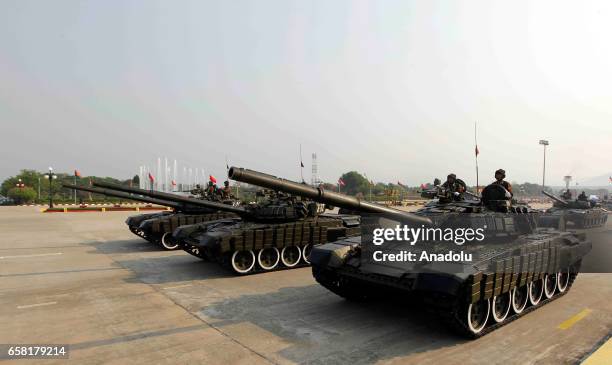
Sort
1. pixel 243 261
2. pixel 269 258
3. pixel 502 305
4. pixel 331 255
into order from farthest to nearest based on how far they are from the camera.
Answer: pixel 269 258 → pixel 243 261 → pixel 331 255 → pixel 502 305

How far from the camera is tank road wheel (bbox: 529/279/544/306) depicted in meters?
7.77

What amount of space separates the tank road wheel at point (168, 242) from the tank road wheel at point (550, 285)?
12.2 meters

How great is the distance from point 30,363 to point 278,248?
6.69 metres

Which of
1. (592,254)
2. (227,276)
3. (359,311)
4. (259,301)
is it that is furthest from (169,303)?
(592,254)

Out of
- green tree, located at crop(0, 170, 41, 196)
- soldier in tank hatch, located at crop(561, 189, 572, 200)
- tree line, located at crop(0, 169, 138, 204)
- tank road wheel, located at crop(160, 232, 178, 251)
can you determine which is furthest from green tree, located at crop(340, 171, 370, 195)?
tank road wheel, located at crop(160, 232, 178, 251)

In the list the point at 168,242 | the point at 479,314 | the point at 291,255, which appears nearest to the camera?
the point at 479,314

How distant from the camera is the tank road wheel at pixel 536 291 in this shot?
7.77 meters

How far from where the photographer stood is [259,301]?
8.26m

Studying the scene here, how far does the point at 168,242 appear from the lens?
50.1ft

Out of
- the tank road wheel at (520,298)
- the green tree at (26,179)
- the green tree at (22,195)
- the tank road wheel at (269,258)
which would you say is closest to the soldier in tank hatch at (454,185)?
the tank road wheel at (520,298)

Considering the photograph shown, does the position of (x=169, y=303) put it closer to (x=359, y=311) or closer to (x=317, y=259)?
(x=317, y=259)

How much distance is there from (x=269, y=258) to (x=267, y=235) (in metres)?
0.80

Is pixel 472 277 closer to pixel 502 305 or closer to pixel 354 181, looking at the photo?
pixel 502 305

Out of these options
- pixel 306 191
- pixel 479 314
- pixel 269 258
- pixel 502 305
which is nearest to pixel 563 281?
pixel 502 305
